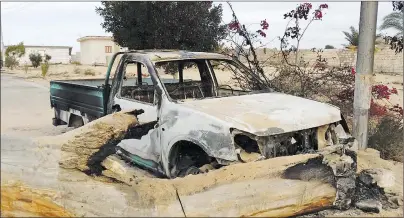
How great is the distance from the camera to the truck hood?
380cm

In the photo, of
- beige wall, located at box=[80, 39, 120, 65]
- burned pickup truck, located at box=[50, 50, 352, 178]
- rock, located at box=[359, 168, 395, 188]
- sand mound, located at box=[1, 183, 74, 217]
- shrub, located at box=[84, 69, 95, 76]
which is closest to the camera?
sand mound, located at box=[1, 183, 74, 217]

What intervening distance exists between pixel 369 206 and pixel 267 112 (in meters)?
1.29

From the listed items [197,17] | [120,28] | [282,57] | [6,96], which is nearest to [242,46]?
[282,57]

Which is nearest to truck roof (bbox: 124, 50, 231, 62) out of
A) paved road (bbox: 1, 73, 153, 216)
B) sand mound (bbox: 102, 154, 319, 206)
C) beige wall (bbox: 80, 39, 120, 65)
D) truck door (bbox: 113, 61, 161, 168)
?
truck door (bbox: 113, 61, 161, 168)

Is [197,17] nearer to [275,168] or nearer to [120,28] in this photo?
[120,28]

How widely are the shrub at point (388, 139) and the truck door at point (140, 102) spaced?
3.69m

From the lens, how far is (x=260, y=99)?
4.83 metres

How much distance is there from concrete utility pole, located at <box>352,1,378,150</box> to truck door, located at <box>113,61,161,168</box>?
3.01 m

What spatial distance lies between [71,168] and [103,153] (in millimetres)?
530

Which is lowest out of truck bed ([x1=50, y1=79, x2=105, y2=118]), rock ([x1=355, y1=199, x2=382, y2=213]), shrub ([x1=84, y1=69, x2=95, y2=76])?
rock ([x1=355, y1=199, x2=382, y2=213])

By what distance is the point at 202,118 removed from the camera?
156 inches

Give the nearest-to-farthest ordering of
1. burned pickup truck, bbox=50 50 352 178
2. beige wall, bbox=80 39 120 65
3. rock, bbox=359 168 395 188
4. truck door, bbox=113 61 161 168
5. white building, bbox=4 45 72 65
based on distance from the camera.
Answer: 1. burned pickup truck, bbox=50 50 352 178
2. rock, bbox=359 168 395 188
3. truck door, bbox=113 61 161 168
4. white building, bbox=4 45 72 65
5. beige wall, bbox=80 39 120 65

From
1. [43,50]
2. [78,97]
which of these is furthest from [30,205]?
[43,50]

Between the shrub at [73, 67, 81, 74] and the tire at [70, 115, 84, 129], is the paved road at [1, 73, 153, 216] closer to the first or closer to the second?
the tire at [70, 115, 84, 129]
